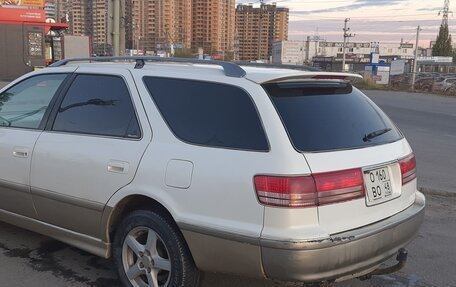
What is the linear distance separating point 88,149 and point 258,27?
79923mm

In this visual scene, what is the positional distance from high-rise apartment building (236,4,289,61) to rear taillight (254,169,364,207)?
3122 inches

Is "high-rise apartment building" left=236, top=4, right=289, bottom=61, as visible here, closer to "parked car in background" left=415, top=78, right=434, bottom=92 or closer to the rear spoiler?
"parked car in background" left=415, top=78, right=434, bottom=92

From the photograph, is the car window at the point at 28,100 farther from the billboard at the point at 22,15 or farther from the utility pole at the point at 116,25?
the billboard at the point at 22,15

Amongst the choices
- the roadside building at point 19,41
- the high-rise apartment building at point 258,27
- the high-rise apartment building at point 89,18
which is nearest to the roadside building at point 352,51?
the high-rise apartment building at point 258,27

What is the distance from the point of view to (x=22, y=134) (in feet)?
13.6

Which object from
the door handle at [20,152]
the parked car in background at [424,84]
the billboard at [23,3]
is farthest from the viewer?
the parked car in background at [424,84]

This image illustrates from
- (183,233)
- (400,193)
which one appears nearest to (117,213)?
(183,233)

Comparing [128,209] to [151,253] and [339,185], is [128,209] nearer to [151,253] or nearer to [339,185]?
[151,253]

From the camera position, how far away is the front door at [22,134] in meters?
4.06

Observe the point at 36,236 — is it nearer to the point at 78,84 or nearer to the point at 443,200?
the point at 78,84

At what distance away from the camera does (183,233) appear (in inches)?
123

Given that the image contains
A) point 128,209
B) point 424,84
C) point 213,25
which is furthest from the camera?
point 213,25

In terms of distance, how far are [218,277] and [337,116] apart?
1565mm

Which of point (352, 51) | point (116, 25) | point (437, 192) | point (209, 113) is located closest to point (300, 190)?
point (209, 113)
